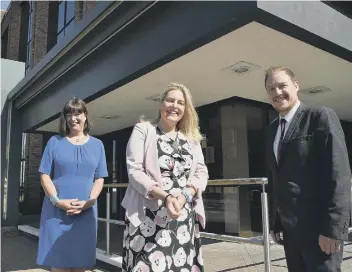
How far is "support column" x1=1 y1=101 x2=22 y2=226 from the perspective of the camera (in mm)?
8656

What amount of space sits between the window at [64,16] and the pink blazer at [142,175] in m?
10.2

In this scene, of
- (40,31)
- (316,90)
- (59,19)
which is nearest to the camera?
(316,90)

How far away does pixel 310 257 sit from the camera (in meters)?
1.66

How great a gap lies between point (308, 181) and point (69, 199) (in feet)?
5.17

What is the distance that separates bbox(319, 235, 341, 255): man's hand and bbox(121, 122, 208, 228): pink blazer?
0.74 m

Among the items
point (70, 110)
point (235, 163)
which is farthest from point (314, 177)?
point (235, 163)

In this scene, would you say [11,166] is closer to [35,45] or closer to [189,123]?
[35,45]

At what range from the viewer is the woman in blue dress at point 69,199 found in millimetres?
2381

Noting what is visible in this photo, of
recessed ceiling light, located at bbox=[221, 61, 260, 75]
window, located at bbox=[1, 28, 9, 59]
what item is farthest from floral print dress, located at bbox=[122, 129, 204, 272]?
window, located at bbox=[1, 28, 9, 59]

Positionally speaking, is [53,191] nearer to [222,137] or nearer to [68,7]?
[222,137]

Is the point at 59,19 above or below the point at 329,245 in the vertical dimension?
above

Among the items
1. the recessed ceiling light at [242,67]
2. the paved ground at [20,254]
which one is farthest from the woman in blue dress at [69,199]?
the recessed ceiling light at [242,67]

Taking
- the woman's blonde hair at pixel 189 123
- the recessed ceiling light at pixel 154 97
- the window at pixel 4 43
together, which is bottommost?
the woman's blonde hair at pixel 189 123

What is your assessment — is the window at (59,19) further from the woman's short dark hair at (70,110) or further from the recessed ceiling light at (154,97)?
the woman's short dark hair at (70,110)
